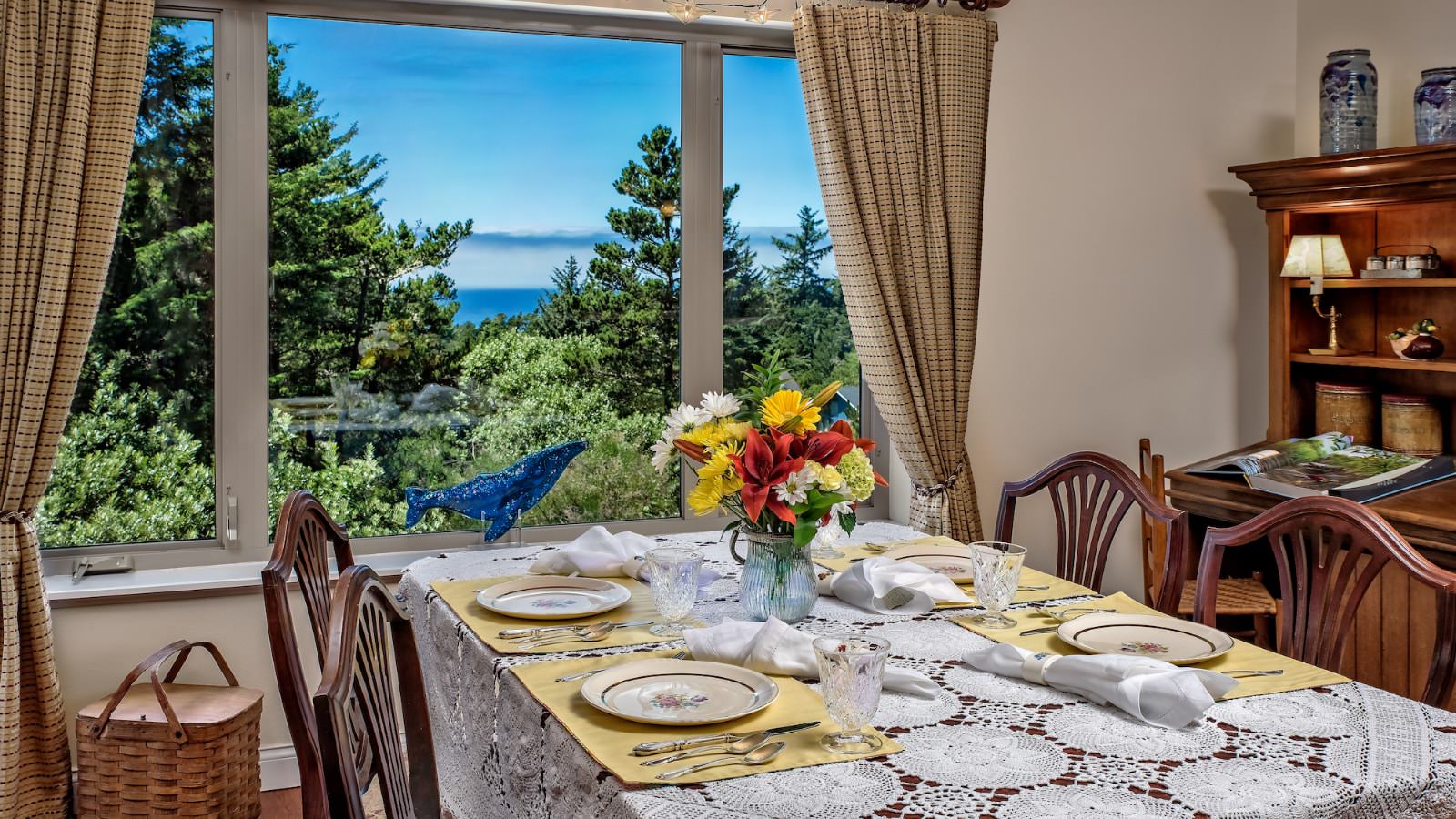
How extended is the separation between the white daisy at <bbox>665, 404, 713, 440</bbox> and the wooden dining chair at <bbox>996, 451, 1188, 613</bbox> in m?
0.86

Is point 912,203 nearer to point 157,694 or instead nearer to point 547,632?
point 547,632

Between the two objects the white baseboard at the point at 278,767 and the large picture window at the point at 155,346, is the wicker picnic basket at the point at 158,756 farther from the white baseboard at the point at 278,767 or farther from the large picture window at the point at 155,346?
the large picture window at the point at 155,346

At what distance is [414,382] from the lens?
331 cm

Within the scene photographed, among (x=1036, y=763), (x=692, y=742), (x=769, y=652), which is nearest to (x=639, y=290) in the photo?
(x=769, y=652)

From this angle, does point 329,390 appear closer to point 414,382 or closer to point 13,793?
point 414,382

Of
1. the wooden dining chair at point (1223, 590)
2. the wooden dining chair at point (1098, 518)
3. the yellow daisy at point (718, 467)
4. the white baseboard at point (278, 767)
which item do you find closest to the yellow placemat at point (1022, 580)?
the wooden dining chair at point (1098, 518)

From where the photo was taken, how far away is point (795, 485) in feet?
6.06

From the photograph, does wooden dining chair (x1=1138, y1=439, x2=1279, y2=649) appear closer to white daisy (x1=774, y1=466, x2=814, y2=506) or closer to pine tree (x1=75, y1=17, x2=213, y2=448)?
white daisy (x1=774, y1=466, x2=814, y2=506)

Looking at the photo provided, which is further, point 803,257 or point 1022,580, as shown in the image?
point 803,257

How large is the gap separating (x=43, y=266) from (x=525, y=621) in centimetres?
161

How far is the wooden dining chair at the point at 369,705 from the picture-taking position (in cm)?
112

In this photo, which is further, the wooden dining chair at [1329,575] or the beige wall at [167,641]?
the beige wall at [167,641]

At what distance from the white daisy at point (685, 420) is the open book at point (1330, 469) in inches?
73.0

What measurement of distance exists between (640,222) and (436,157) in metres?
0.60
